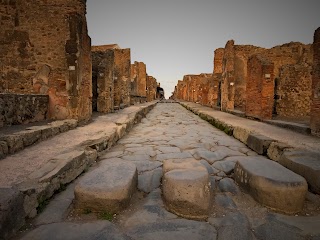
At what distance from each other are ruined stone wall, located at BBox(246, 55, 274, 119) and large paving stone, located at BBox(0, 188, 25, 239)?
762 centimetres

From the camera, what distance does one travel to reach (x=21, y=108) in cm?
446

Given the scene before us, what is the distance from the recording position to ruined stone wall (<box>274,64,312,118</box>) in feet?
29.4

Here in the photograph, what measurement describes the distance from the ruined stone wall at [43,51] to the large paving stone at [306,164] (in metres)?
5.28

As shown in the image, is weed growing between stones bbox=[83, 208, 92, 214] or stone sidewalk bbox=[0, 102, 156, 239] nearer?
stone sidewalk bbox=[0, 102, 156, 239]

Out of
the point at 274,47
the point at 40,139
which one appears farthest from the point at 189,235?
the point at 274,47

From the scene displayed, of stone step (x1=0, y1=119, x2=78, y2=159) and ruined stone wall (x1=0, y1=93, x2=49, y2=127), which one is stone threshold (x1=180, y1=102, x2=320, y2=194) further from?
ruined stone wall (x1=0, y1=93, x2=49, y2=127)

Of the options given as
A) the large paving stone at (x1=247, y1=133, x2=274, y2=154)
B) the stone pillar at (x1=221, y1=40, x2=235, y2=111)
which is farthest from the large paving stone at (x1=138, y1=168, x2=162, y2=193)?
the stone pillar at (x1=221, y1=40, x2=235, y2=111)

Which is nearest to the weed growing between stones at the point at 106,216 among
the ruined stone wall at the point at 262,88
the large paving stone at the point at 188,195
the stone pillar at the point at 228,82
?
the large paving stone at the point at 188,195

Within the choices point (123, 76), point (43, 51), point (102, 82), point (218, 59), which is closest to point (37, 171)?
point (43, 51)

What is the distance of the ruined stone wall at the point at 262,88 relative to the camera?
25.5ft

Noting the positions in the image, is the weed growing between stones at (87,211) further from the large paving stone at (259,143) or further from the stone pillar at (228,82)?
the stone pillar at (228,82)

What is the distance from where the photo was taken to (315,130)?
449cm

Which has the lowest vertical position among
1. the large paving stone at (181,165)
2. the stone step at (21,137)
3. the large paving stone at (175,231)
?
the large paving stone at (175,231)

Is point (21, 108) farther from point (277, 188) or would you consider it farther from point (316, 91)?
point (316, 91)
